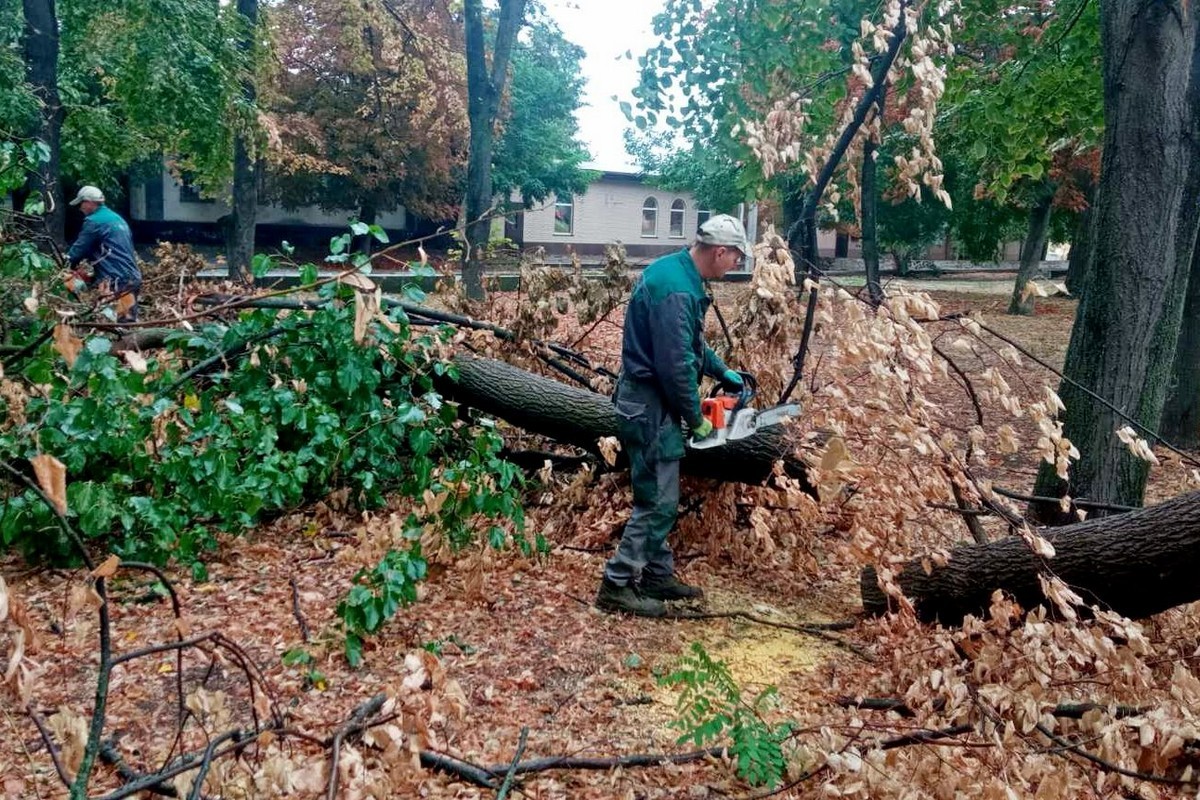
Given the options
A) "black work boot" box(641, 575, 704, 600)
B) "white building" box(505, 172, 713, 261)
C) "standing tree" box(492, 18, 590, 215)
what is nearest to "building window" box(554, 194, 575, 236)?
"white building" box(505, 172, 713, 261)

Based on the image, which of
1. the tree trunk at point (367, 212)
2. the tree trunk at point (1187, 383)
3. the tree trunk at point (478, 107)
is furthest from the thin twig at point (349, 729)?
the tree trunk at point (367, 212)

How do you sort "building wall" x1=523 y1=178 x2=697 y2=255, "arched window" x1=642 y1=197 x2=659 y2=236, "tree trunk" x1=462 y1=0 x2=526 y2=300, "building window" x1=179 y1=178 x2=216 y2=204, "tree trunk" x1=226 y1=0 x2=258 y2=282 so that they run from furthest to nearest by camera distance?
"arched window" x1=642 y1=197 x2=659 y2=236, "building wall" x1=523 y1=178 x2=697 y2=255, "building window" x1=179 y1=178 x2=216 y2=204, "tree trunk" x1=226 y1=0 x2=258 y2=282, "tree trunk" x1=462 y1=0 x2=526 y2=300

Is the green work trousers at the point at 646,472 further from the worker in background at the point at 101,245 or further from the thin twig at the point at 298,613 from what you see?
the worker in background at the point at 101,245

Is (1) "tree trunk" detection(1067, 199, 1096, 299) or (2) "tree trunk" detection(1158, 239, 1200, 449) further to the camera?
(1) "tree trunk" detection(1067, 199, 1096, 299)

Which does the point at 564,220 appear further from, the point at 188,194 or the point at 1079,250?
the point at 1079,250

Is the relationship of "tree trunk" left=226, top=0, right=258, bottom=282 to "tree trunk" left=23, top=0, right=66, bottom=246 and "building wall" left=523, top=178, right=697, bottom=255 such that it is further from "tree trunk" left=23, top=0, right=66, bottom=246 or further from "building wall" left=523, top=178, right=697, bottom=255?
"building wall" left=523, top=178, right=697, bottom=255

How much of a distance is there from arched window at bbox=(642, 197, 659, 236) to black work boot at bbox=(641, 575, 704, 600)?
35839 mm

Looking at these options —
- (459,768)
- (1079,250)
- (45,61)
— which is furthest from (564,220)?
(459,768)

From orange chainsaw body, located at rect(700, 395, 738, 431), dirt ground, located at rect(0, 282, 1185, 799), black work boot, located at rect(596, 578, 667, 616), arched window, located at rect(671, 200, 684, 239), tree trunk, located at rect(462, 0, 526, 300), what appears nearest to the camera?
dirt ground, located at rect(0, 282, 1185, 799)

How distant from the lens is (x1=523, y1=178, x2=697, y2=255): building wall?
122ft

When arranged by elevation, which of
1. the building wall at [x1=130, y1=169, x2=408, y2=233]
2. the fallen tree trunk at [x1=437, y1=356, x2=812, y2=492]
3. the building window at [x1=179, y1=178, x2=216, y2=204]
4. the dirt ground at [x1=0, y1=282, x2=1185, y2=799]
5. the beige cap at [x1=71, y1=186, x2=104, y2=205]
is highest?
the building window at [x1=179, y1=178, x2=216, y2=204]

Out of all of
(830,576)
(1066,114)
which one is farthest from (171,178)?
(830,576)

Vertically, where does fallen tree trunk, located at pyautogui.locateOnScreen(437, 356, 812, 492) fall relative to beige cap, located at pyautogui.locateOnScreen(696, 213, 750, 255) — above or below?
below

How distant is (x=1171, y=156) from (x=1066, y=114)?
3.87 meters
